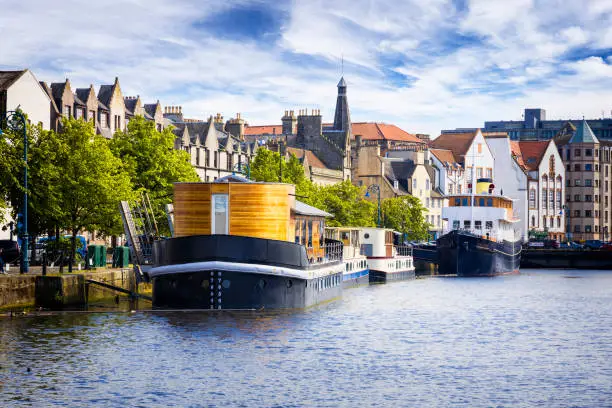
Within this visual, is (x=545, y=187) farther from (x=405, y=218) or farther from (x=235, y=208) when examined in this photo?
(x=235, y=208)

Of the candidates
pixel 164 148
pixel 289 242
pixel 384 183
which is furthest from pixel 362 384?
pixel 384 183

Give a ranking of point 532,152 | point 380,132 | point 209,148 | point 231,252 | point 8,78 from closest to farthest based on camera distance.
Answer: point 231,252 → point 8,78 → point 209,148 → point 532,152 → point 380,132

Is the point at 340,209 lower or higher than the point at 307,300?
higher

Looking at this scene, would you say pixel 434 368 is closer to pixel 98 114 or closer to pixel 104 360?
pixel 104 360

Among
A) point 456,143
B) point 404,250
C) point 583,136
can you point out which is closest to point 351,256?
point 404,250

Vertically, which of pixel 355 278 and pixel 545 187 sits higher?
pixel 545 187

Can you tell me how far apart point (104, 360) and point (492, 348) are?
15.2 m

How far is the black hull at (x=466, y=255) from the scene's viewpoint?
3871 inches

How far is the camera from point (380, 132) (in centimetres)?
18150

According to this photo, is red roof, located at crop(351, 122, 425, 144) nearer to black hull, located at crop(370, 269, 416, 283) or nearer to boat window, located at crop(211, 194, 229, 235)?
black hull, located at crop(370, 269, 416, 283)

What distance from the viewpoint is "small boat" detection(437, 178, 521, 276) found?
A: 3880 inches

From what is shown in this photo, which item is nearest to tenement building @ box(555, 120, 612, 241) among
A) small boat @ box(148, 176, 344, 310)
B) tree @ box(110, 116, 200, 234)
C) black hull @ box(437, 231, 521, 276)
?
black hull @ box(437, 231, 521, 276)

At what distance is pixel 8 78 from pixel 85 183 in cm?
2622

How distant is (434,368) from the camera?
36156 mm
